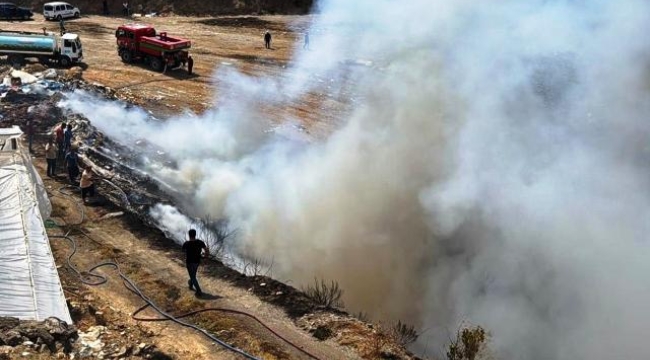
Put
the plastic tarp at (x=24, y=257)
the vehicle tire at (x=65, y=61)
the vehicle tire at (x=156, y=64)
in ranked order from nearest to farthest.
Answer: the plastic tarp at (x=24, y=257) → the vehicle tire at (x=65, y=61) → the vehicle tire at (x=156, y=64)

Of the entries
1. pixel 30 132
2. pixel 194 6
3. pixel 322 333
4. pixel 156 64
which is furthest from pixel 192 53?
pixel 322 333

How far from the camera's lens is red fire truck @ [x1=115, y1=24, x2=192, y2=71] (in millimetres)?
29670

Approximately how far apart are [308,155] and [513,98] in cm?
661

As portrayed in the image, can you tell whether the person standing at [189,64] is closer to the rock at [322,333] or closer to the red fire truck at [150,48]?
the red fire truck at [150,48]

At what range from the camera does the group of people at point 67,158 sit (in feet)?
50.2

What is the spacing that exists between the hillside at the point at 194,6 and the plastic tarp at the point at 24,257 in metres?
35.3

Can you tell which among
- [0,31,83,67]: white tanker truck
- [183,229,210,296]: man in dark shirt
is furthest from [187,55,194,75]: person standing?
[183,229,210,296]: man in dark shirt

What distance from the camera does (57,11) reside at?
1631 inches

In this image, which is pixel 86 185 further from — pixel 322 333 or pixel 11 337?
pixel 322 333

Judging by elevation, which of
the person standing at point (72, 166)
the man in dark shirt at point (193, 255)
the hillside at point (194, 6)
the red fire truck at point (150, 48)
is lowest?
the man in dark shirt at point (193, 255)

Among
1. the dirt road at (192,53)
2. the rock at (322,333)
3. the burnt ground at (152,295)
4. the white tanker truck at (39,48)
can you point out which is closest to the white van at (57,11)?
the dirt road at (192,53)

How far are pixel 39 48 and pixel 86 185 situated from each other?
16848 millimetres

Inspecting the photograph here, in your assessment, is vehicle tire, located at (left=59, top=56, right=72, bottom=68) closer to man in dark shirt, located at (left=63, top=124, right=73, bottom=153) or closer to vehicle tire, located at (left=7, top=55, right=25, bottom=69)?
vehicle tire, located at (left=7, top=55, right=25, bottom=69)

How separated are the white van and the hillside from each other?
3.12 metres
